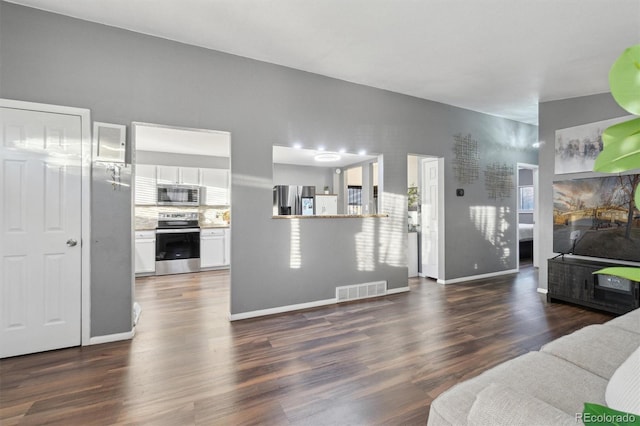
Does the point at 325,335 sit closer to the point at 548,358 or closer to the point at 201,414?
the point at 201,414

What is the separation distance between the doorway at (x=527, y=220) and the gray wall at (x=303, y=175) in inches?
182

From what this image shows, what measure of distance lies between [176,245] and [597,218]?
265 inches

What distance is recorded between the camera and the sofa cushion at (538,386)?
3.39 feet

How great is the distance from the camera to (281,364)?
7.90 ft

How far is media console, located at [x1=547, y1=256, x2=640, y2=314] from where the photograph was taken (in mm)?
3335

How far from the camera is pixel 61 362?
8.07 ft

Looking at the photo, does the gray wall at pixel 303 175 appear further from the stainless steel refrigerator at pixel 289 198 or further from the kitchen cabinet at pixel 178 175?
the kitchen cabinet at pixel 178 175

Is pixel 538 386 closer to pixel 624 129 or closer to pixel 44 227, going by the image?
pixel 624 129

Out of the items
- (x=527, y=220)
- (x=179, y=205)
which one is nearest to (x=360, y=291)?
(x=179, y=205)

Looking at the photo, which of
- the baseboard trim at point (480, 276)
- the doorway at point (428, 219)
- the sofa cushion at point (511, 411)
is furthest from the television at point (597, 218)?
the sofa cushion at point (511, 411)

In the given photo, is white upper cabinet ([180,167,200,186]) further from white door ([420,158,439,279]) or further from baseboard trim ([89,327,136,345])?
white door ([420,158,439,279])

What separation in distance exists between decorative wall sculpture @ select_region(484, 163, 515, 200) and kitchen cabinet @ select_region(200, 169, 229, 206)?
5.24 metres

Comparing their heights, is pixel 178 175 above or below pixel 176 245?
above

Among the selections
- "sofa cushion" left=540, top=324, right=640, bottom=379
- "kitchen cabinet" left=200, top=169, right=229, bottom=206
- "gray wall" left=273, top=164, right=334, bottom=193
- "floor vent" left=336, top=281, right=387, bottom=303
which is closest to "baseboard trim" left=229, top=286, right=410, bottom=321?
"floor vent" left=336, top=281, right=387, bottom=303
